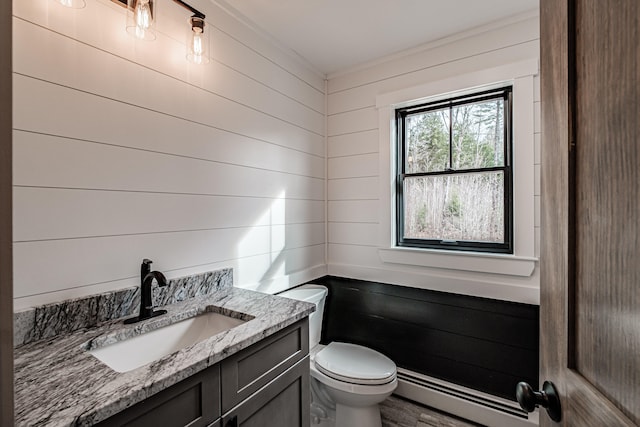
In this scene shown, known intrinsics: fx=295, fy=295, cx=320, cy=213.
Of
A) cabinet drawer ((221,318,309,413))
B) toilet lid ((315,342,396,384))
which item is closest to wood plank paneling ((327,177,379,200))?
toilet lid ((315,342,396,384))

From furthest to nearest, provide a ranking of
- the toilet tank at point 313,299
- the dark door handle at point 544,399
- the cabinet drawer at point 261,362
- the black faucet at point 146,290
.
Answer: the toilet tank at point 313,299, the black faucet at point 146,290, the cabinet drawer at point 261,362, the dark door handle at point 544,399

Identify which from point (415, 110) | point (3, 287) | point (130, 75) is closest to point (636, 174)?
point (3, 287)

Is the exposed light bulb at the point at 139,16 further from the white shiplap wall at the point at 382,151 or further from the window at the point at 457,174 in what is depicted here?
the window at the point at 457,174

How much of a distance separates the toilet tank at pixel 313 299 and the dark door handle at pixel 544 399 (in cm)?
143

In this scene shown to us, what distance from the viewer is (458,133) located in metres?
2.02

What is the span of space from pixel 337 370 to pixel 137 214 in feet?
4.34

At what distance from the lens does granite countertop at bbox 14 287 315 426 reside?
0.65 meters

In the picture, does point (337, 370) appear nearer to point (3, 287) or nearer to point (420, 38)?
point (3, 287)

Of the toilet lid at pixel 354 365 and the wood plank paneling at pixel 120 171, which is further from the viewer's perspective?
the toilet lid at pixel 354 365

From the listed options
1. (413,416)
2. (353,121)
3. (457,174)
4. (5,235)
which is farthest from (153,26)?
(413,416)

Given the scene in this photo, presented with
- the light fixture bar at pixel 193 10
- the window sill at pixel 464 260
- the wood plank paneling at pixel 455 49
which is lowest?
the window sill at pixel 464 260

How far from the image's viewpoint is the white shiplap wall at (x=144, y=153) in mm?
994

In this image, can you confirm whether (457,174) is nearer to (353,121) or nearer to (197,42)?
(353,121)

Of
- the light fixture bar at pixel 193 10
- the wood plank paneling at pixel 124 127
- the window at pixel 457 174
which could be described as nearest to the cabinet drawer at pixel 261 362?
the wood plank paneling at pixel 124 127
